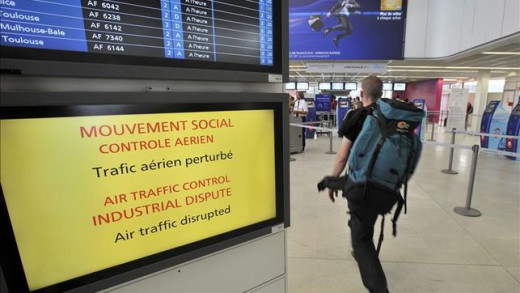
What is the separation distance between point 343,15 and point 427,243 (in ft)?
19.9

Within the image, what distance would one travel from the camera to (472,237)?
2992mm

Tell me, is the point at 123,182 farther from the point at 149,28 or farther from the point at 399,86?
the point at 399,86

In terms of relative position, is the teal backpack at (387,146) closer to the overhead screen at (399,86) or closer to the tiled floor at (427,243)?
the tiled floor at (427,243)

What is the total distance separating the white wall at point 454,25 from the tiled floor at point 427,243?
345 cm

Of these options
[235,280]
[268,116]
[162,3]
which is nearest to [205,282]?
[235,280]

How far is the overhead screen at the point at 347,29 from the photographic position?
681 centimetres

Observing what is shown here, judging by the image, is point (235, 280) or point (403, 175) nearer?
point (235, 280)

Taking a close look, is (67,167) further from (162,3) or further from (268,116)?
(268,116)

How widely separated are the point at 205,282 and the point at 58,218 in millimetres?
590

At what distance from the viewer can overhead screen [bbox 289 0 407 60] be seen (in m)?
6.81

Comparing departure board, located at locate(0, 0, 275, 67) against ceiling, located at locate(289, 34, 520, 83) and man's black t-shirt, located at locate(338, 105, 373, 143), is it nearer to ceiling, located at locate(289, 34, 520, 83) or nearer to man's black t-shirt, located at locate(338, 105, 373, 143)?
man's black t-shirt, located at locate(338, 105, 373, 143)

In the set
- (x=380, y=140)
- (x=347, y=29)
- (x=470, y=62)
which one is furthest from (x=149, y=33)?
(x=470, y=62)

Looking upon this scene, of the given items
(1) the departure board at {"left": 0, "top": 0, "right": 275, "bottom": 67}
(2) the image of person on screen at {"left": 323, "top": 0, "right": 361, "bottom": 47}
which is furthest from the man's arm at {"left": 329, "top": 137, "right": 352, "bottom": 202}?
(2) the image of person on screen at {"left": 323, "top": 0, "right": 361, "bottom": 47}

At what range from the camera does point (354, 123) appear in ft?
→ 6.49
